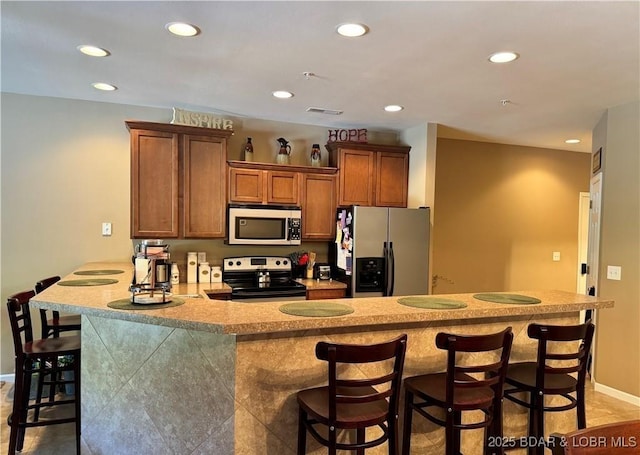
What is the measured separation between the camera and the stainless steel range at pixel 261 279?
3.97 m

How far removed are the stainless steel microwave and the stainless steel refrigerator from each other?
51cm

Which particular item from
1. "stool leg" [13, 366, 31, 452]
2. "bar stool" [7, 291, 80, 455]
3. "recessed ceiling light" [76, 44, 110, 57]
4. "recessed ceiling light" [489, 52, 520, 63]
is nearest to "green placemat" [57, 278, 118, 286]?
"bar stool" [7, 291, 80, 455]

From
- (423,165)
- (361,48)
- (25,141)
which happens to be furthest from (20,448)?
(423,165)

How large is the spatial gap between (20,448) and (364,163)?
12.2 ft

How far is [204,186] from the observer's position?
4090 millimetres

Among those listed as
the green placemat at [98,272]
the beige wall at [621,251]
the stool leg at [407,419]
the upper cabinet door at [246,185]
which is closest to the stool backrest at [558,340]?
the stool leg at [407,419]

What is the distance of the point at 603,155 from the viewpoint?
4.09 m

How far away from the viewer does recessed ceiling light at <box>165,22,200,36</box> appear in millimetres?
2365

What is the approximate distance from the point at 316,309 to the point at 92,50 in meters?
2.23

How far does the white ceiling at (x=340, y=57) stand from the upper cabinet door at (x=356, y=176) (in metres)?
0.44

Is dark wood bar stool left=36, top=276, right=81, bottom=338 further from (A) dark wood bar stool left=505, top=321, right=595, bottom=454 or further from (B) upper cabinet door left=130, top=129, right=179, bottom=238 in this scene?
(A) dark wood bar stool left=505, top=321, right=595, bottom=454

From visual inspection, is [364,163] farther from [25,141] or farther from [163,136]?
[25,141]

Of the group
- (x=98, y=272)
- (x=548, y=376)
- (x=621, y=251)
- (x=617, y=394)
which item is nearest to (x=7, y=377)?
(x=98, y=272)

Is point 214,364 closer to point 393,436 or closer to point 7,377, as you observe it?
point 393,436
